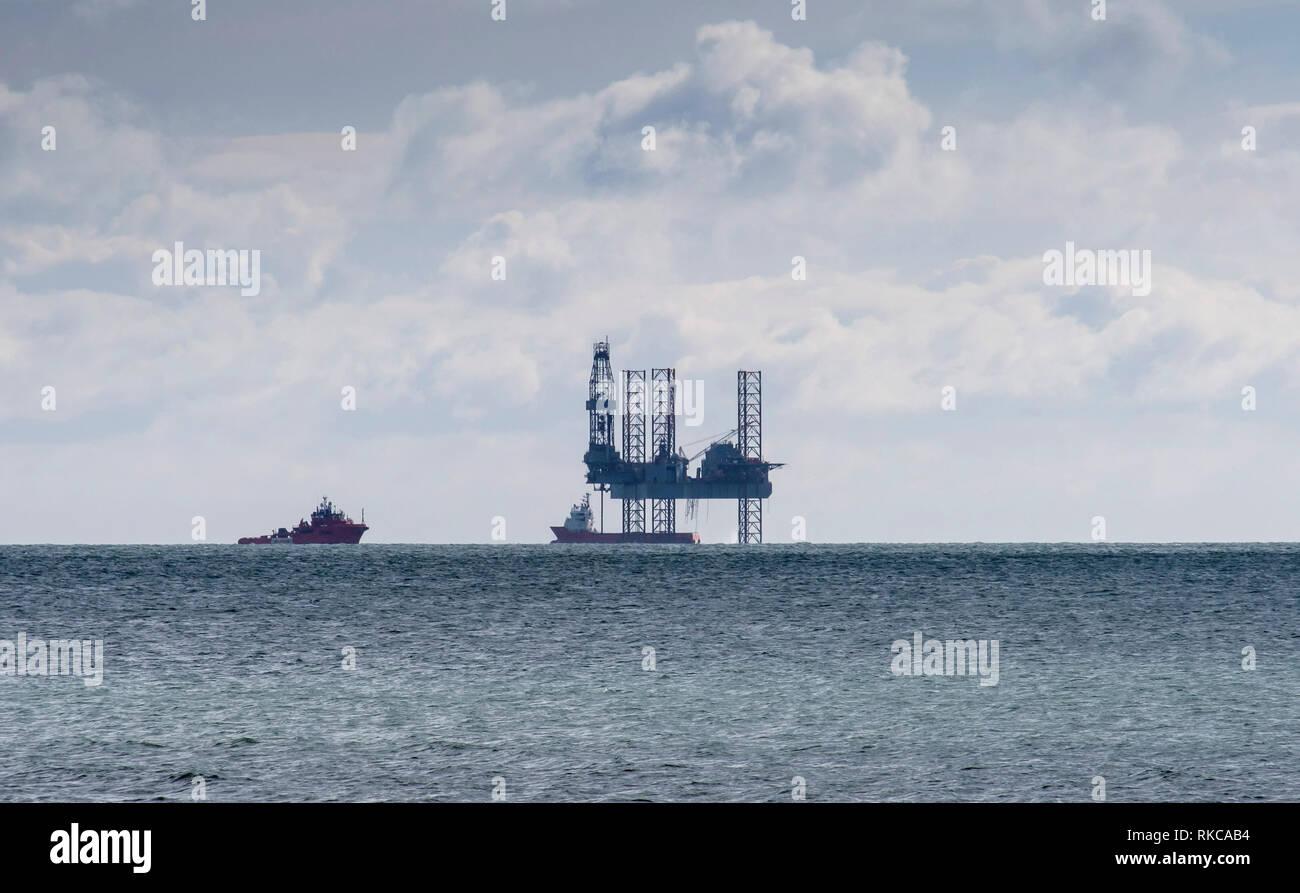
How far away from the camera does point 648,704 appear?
130ft

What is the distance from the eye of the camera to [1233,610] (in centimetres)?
8600

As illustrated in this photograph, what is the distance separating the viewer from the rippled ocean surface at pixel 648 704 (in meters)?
27.8

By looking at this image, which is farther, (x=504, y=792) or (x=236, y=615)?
(x=236, y=615)

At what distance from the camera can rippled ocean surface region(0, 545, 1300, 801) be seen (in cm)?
2778
